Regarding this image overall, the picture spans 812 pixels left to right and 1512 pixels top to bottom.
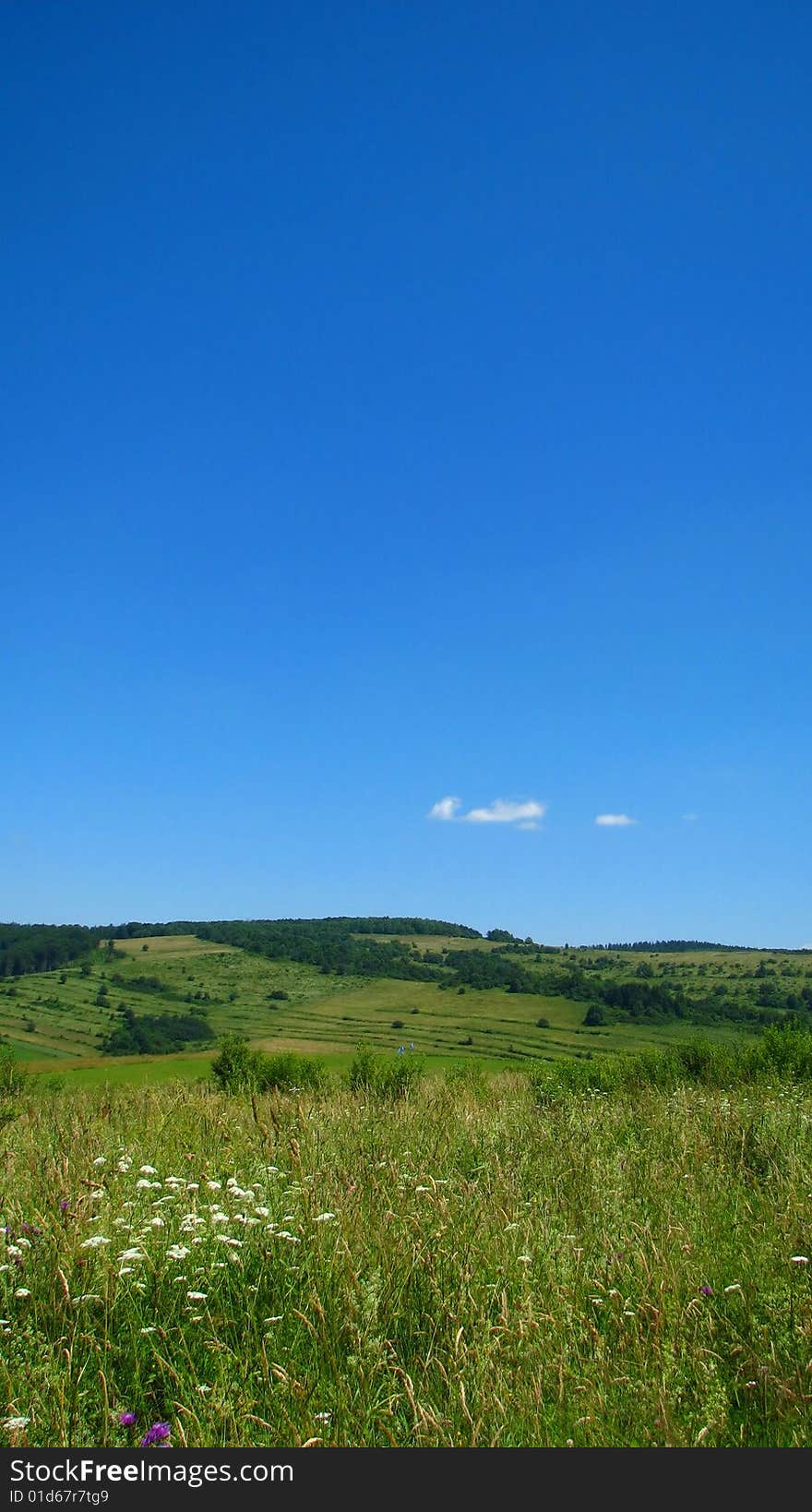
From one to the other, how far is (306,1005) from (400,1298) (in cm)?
15186

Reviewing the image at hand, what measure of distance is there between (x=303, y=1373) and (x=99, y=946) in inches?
7371

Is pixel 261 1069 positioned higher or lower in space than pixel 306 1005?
higher

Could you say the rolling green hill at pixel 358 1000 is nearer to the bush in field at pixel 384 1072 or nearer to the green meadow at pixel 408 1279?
the bush in field at pixel 384 1072

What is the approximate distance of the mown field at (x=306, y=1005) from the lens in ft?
379

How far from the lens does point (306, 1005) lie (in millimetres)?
148125

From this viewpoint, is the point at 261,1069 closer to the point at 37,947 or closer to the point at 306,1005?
the point at 306,1005

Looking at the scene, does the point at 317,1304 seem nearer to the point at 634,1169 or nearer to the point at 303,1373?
the point at 303,1373

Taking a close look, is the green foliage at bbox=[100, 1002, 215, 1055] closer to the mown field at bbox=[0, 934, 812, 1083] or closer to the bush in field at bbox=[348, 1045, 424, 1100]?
the mown field at bbox=[0, 934, 812, 1083]

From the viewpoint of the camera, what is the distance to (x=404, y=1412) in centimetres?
346

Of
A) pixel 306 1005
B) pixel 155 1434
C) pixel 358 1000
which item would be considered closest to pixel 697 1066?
pixel 155 1434

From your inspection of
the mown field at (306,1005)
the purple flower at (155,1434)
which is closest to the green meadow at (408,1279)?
the purple flower at (155,1434)

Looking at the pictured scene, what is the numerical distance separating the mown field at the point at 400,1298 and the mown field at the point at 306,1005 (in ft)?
316
